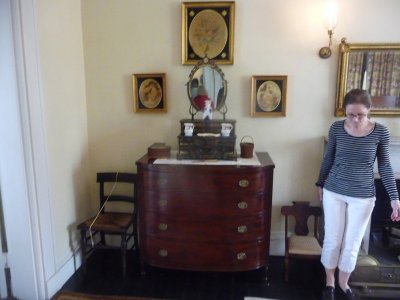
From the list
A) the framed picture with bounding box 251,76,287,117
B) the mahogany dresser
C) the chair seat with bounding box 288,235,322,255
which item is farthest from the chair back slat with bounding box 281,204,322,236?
the framed picture with bounding box 251,76,287,117

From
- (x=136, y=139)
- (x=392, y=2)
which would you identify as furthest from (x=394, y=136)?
(x=136, y=139)

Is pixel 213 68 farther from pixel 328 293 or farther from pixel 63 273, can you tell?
pixel 63 273

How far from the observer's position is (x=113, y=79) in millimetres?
2803

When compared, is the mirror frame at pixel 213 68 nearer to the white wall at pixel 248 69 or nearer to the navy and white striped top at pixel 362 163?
the white wall at pixel 248 69

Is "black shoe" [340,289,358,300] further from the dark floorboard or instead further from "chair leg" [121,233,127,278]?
Result: "chair leg" [121,233,127,278]

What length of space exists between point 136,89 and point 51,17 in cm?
84

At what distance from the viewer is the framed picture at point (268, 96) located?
105 inches

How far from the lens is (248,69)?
2689 millimetres

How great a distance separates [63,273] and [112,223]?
53 centimetres

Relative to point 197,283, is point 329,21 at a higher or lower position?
higher

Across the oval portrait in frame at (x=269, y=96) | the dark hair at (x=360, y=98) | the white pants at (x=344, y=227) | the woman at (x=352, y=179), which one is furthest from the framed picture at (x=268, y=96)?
the white pants at (x=344, y=227)

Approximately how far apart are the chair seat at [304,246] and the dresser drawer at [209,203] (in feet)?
1.39

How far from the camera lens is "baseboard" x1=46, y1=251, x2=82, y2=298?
2.29m

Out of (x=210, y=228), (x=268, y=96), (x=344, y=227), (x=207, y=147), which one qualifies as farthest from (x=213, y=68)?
(x=344, y=227)
